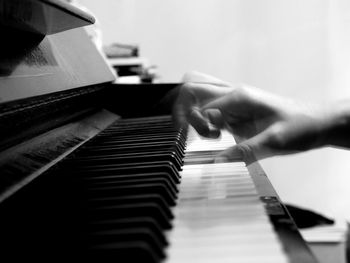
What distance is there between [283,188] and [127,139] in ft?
8.64

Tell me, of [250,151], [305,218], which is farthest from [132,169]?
[305,218]

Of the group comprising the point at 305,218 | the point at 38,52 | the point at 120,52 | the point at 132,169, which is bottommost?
the point at 305,218

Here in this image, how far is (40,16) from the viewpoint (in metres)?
0.87

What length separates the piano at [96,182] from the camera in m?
0.54

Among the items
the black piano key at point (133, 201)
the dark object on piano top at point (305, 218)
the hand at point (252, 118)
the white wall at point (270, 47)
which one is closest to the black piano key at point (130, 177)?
the black piano key at point (133, 201)

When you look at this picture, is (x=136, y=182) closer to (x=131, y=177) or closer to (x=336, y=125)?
(x=131, y=177)

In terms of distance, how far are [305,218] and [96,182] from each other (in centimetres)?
153

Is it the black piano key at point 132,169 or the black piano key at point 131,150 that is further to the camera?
the black piano key at point 131,150

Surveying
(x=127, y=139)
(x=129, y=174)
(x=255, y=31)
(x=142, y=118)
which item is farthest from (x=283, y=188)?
(x=129, y=174)

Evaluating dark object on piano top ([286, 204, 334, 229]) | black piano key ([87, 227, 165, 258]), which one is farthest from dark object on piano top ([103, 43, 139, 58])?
black piano key ([87, 227, 165, 258])

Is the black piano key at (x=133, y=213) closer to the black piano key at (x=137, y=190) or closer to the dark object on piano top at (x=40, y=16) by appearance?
the black piano key at (x=137, y=190)

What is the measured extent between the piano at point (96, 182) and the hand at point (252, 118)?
0.04 metres

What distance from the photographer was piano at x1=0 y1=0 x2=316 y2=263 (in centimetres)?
54

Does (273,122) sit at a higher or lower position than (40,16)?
lower
